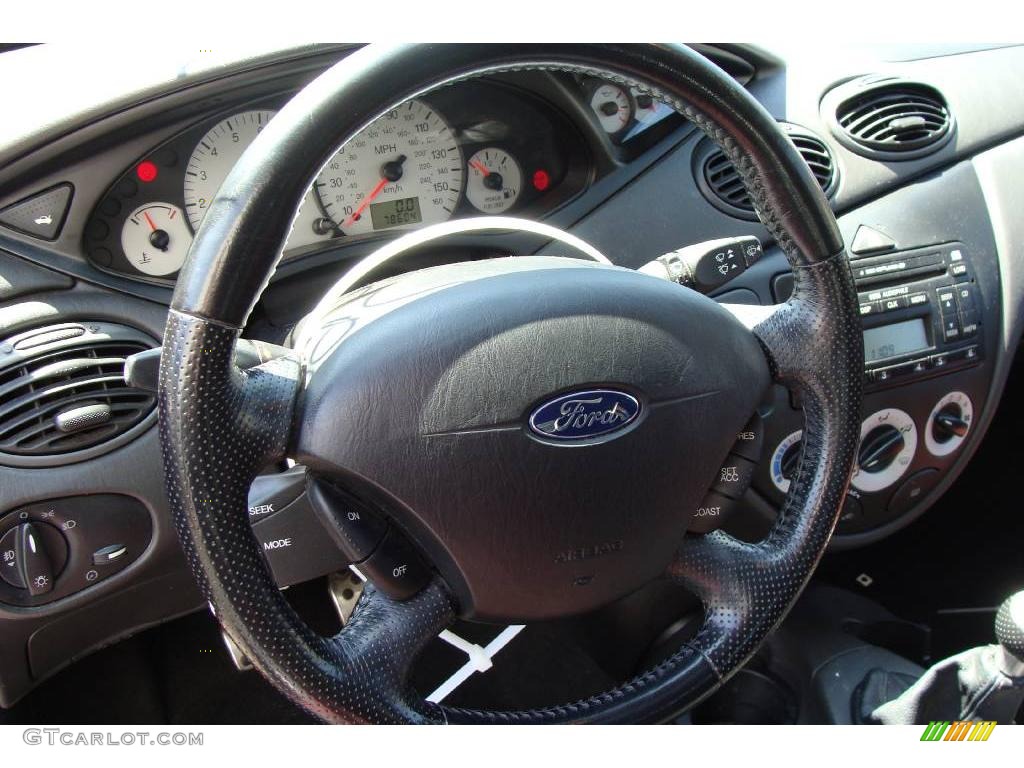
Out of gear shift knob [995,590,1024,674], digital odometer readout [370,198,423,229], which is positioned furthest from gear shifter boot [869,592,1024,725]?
digital odometer readout [370,198,423,229]

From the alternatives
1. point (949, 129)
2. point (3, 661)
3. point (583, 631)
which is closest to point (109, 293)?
point (3, 661)

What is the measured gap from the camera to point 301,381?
835 millimetres

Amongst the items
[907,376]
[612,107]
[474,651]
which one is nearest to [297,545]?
[474,651]

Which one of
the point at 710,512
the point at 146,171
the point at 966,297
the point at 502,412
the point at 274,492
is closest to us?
the point at 502,412

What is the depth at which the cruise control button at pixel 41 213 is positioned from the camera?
3.77 ft

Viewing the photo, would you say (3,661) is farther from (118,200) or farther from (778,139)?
(778,139)

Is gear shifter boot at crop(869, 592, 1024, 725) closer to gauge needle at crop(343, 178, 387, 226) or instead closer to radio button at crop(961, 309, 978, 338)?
radio button at crop(961, 309, 978, 338)

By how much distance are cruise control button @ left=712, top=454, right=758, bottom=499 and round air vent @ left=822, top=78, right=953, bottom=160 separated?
84 centimetres

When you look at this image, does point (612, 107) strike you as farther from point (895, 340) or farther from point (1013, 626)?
point (1013, 626)

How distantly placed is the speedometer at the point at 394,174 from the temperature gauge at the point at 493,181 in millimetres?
30

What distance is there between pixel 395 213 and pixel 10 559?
0.68m

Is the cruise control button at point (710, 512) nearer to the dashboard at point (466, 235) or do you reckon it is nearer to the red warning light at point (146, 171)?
the dashboard at point (466, 235)

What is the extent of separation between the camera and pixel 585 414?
0.85m
